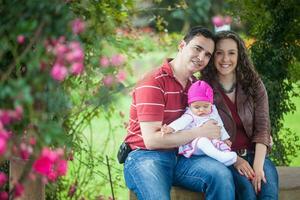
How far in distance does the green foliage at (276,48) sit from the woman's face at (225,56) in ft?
5.32

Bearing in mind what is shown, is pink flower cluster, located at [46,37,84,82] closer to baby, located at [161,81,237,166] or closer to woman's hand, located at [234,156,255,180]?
baby, located at [161,81,237,166]

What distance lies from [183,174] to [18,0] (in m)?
1.64

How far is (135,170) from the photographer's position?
3.56 metres

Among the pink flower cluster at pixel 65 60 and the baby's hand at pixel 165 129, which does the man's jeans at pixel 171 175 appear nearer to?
the baby's hand at pixel 165 129

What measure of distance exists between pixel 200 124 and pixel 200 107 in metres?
0.09

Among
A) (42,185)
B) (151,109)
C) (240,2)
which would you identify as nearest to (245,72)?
(151,109)

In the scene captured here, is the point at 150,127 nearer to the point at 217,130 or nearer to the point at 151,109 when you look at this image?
the point at 151,109

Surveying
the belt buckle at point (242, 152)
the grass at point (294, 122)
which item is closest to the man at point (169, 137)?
the belt buckle at point (242, 152)

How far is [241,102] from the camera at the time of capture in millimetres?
3869

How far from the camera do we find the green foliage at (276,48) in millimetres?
5430

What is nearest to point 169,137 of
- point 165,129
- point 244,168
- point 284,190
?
point 165,129

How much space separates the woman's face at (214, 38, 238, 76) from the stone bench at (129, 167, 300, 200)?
70 centimetres

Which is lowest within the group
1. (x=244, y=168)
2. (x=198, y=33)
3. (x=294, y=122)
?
(x=244, y=168)

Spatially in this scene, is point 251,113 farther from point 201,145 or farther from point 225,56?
point 201,145
